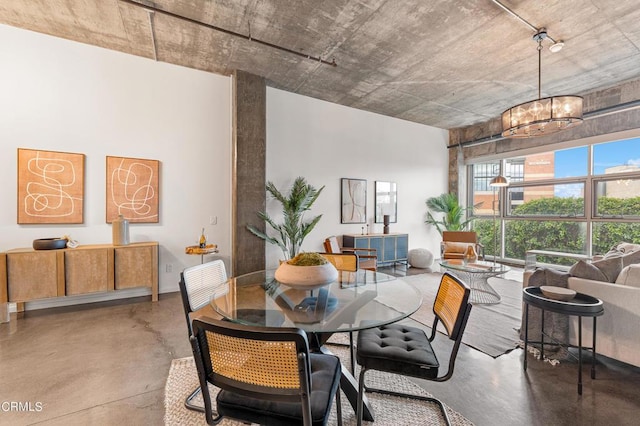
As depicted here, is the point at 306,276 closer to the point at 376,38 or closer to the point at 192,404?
the point at 192,404

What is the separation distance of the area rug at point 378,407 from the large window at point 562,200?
5231 millimetres

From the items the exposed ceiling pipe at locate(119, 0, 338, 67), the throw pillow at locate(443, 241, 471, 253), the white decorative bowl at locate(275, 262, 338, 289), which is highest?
the exposed ceiling pipe at locate(119, 0, 338, 67)

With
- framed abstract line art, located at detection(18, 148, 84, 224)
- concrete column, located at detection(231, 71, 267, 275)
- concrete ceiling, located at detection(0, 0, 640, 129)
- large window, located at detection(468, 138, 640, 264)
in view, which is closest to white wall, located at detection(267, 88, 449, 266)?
concrete column, located at detection(231, 71, 267, 275)

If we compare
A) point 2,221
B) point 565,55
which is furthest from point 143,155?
point 565,55

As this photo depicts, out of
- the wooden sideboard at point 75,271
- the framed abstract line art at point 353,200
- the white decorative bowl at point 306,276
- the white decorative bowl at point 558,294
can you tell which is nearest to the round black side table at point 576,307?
the white decorative bowl at point 558,294

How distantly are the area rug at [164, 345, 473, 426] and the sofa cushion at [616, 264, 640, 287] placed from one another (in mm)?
1700

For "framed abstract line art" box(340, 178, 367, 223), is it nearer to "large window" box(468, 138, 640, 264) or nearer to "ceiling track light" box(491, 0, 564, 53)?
"large window" box(468, 138, 640, 264)

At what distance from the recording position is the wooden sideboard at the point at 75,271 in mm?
2973

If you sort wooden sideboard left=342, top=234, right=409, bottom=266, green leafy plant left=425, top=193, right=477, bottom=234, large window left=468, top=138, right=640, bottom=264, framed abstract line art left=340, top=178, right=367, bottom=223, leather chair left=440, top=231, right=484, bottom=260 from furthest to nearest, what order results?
1. green leafy plant left=425, top=193, right=477, bottom=234
2. framed abstract line art left=340, top=178, right=367, bottom=223
3. wooden sideboard left=342, top=234, right=409, bottom=266
4. leather chair left=440, top=231, right=484, bottom=260
5. large window left=468, top=138, right=640, bottom=264

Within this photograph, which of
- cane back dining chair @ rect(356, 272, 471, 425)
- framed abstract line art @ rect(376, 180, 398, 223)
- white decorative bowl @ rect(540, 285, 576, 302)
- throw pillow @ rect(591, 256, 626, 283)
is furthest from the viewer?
framed abstract line art @ rect(376, 180, 398, 223)

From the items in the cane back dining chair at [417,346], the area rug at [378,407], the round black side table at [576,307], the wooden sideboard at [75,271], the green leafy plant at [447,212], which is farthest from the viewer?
the green leafy plant at [447,212]

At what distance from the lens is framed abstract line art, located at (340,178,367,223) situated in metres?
5.52

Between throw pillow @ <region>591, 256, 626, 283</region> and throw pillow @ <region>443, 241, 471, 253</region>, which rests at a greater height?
throw pillow @ <region>591, 256, 626, 283</region>

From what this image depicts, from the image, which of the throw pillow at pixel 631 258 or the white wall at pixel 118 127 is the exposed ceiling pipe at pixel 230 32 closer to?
the white wall at pixel 118 127
